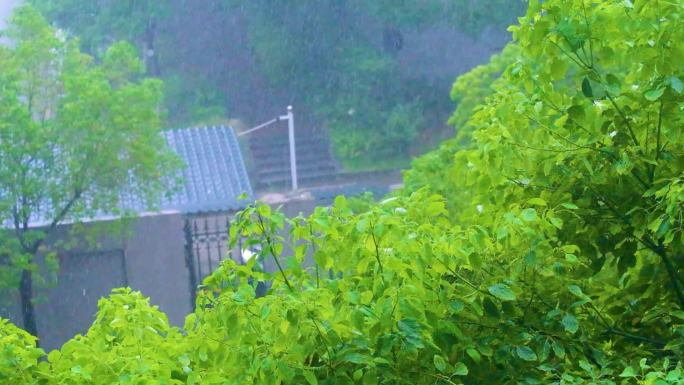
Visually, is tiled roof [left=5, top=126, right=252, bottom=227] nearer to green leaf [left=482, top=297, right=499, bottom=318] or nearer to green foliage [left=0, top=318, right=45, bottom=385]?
green foliage [left=0, top=318, right=45, bottom=385]

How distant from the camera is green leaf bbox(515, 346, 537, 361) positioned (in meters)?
2.25

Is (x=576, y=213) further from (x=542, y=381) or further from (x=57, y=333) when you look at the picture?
(x=57, y=333)

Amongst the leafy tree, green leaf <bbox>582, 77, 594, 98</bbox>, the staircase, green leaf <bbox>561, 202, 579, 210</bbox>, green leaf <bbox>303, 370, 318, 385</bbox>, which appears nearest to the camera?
green leaf <bbox>303, 370, 318, 385</bbox>

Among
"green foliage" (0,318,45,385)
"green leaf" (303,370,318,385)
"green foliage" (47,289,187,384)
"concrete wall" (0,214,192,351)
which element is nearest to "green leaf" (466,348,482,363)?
"green leaf" (303,370,318,385)

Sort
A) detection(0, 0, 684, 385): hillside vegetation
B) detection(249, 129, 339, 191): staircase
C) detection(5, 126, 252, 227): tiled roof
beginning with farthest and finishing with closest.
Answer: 1. detection(249, 129, 339, 191): staircase
2. detection(5, 126, 252, 227): tiled roof
3. detection(0, 0, 684, 385): hillside vegetation

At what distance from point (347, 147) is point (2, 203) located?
12.6 meters

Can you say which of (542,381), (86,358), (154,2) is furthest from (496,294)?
(154,2)

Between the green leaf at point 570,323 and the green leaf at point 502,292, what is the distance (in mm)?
151

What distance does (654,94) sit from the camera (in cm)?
243

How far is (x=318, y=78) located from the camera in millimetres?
23000

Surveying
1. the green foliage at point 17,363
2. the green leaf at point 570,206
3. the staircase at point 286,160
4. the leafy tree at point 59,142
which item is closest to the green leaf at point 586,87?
the green leaf at point 570,206

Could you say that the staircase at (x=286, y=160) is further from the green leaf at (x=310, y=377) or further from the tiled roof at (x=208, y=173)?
the green leaf at (x=310, y=377)

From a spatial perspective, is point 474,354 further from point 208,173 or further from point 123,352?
point 208,173

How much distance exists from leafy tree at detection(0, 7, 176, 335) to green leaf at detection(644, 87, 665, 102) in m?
7.86
